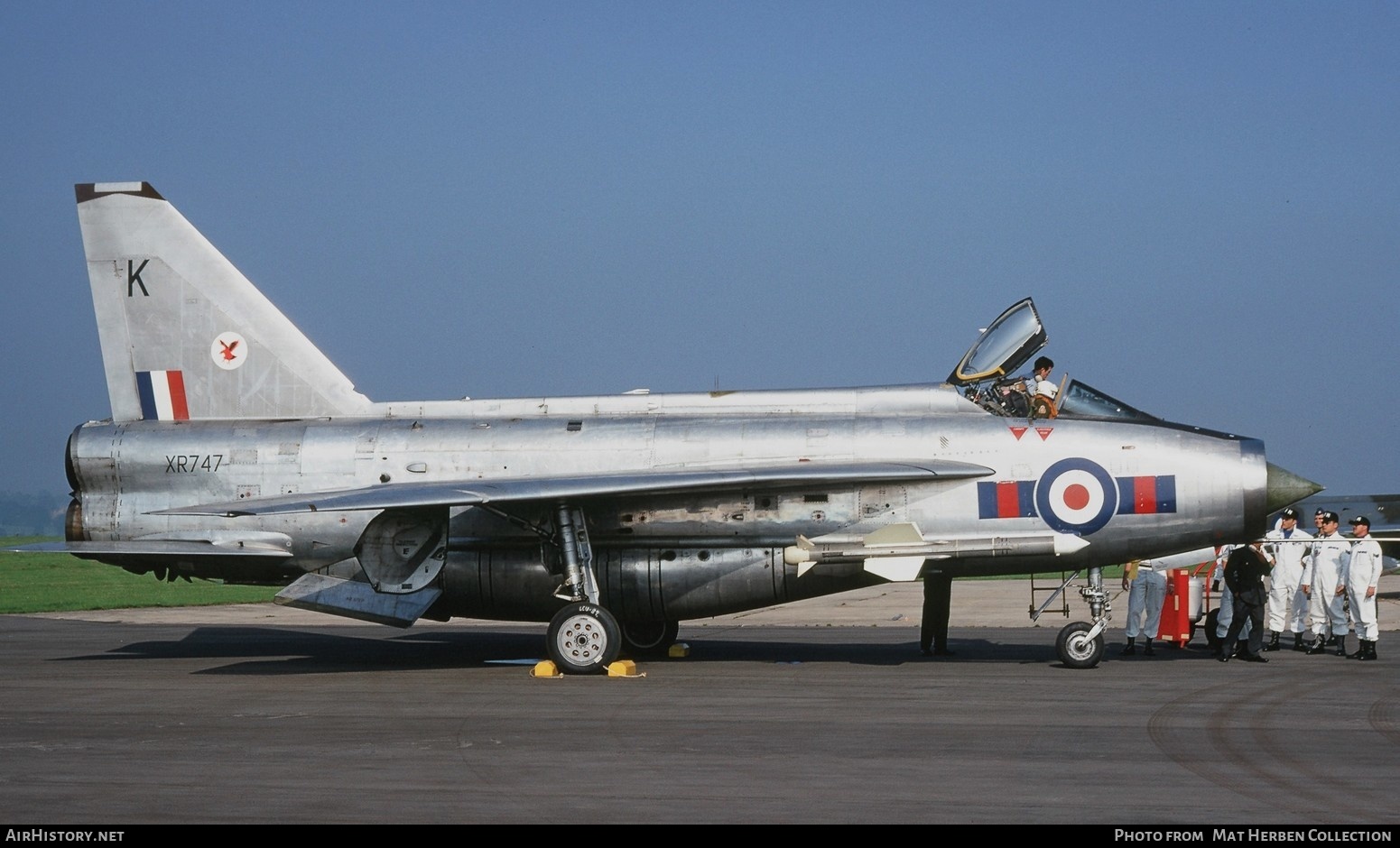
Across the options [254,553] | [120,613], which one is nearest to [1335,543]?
[254,553]

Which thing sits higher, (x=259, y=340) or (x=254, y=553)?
(x=259, y=340)

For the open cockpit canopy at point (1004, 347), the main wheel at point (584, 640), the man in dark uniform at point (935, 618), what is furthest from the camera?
the man in dark uniform at point (935, 618)

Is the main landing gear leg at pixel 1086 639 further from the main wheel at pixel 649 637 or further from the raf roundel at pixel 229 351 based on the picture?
the raf roundel at pixel 229 351

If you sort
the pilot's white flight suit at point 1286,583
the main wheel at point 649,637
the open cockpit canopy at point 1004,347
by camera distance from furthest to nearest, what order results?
1. the pilot's white flight suit at point 1286,583
2. the main wheel at point 649,637
3. the open cockpit canopy at point 1004,347

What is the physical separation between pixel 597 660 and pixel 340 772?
5.55 m

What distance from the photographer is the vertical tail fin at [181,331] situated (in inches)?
637

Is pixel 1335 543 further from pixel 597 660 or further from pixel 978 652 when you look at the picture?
pixel 597 660

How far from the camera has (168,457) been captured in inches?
615

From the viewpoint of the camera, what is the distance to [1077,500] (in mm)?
14305

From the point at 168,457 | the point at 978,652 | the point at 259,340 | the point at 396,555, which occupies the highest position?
the point at 259,340

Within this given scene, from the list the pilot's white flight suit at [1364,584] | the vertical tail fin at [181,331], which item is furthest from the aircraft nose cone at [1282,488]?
the vertical tail fin at [181,331]

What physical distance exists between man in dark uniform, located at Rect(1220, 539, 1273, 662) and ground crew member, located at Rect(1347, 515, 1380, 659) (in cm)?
115

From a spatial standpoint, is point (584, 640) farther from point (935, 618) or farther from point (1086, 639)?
point (1086, 639)

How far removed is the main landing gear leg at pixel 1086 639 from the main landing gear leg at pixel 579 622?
15.7ft
